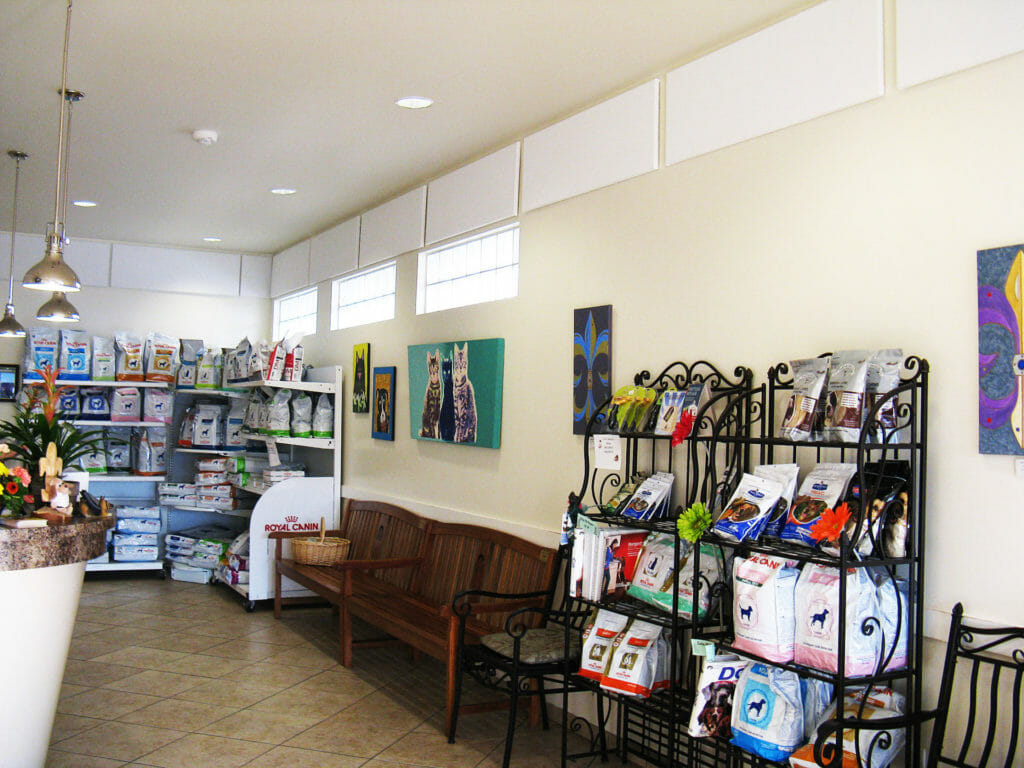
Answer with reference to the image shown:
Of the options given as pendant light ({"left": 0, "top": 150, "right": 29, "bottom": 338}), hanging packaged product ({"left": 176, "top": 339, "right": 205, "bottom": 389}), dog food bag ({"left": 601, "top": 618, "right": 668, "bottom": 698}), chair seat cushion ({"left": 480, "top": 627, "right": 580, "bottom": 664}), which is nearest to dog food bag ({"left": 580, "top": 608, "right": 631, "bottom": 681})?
dog food bag ({"left": 601, "top": 618, "right": 668, "bottom": 698})

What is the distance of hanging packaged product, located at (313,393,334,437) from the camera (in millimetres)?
6988

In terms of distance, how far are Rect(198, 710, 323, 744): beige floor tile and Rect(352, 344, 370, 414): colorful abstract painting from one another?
2732mm

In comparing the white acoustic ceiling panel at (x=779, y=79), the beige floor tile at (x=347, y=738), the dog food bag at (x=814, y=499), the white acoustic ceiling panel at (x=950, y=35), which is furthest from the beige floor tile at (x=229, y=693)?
the white acoustic ceiling panel at (x=950, y=35)

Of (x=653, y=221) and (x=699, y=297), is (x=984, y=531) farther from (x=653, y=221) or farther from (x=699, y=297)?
(x=653, y=221)

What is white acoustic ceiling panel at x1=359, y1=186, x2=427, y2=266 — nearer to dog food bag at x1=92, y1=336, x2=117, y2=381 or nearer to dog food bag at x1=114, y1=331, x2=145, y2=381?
dog food bag at x1=114, y1=331, x2=145, y2=381

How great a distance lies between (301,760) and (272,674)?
135 centimetres

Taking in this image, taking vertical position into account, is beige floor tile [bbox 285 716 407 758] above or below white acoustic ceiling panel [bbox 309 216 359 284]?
below

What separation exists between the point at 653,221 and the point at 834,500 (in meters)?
1.69

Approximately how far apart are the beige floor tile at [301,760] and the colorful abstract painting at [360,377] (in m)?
3.13

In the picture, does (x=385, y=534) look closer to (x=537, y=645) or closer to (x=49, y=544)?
(x=537, y=645)

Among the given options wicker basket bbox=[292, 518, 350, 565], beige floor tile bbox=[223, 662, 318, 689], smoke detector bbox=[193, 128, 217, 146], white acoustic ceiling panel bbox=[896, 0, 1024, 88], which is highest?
smoke detector bbox=[193, 128, 217, 146]

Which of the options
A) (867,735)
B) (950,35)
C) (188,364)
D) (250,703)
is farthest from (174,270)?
(867,735)

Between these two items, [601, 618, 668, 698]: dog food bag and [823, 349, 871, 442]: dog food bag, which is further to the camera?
[601, 618, 668, 698]: dog food bag

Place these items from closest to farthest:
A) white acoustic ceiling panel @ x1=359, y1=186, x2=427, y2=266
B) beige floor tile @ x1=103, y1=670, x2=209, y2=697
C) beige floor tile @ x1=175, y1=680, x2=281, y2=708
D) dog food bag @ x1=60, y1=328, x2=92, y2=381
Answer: beige floor tile @ x1=175, y1=680, x2=281, y2=708 < beige floor tile @ x1=103, y1=670, x2=209, y2=697 < white acoustic ceiling panel @ x1=359, y1=186, x2=427, y2=266 < dog food bag @ x1=60, y1=328, x2=92, y2=381
